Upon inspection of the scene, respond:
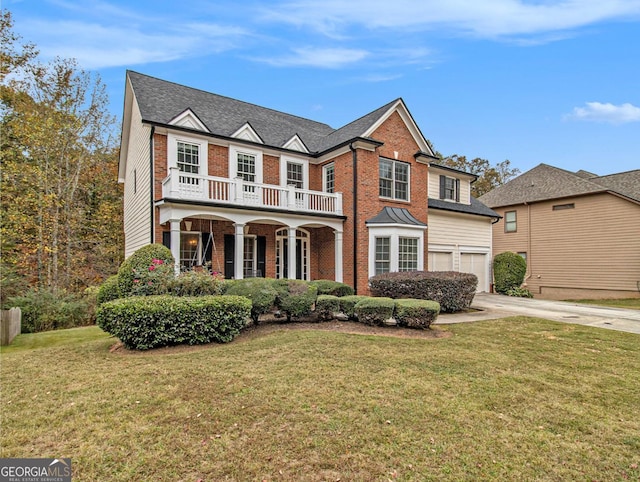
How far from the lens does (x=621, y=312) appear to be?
11.9 metres

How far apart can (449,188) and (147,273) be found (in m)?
15.8

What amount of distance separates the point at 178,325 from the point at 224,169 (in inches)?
306

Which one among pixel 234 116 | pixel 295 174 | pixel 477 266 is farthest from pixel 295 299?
pixel 477 266

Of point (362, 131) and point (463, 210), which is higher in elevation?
point (362, 131)

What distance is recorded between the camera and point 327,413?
12.3ft

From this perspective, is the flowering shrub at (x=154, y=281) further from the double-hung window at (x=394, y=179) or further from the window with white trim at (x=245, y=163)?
the double-hung window at (x=394, y=179)

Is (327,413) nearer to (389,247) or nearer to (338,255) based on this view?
(389,247)

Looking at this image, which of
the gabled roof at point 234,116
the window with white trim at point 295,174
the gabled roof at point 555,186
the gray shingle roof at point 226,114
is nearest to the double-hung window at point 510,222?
the gabled roof at point 555,186

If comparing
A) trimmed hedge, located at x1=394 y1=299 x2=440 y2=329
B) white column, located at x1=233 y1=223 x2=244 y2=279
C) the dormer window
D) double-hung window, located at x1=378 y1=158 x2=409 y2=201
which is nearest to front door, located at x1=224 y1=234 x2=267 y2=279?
white column, located at x1=233 y1=223 x2=244 y2=279

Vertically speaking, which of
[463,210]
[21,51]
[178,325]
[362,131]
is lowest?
[178,325]

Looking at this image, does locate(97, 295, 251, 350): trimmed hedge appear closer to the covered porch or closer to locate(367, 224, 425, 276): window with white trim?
the covered porch

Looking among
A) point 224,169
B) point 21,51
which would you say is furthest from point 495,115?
point 21,51

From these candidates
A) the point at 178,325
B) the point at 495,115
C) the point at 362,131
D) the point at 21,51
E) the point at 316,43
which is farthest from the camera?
the point at 495,115

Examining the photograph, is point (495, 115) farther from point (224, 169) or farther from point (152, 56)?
point (152, 56)
